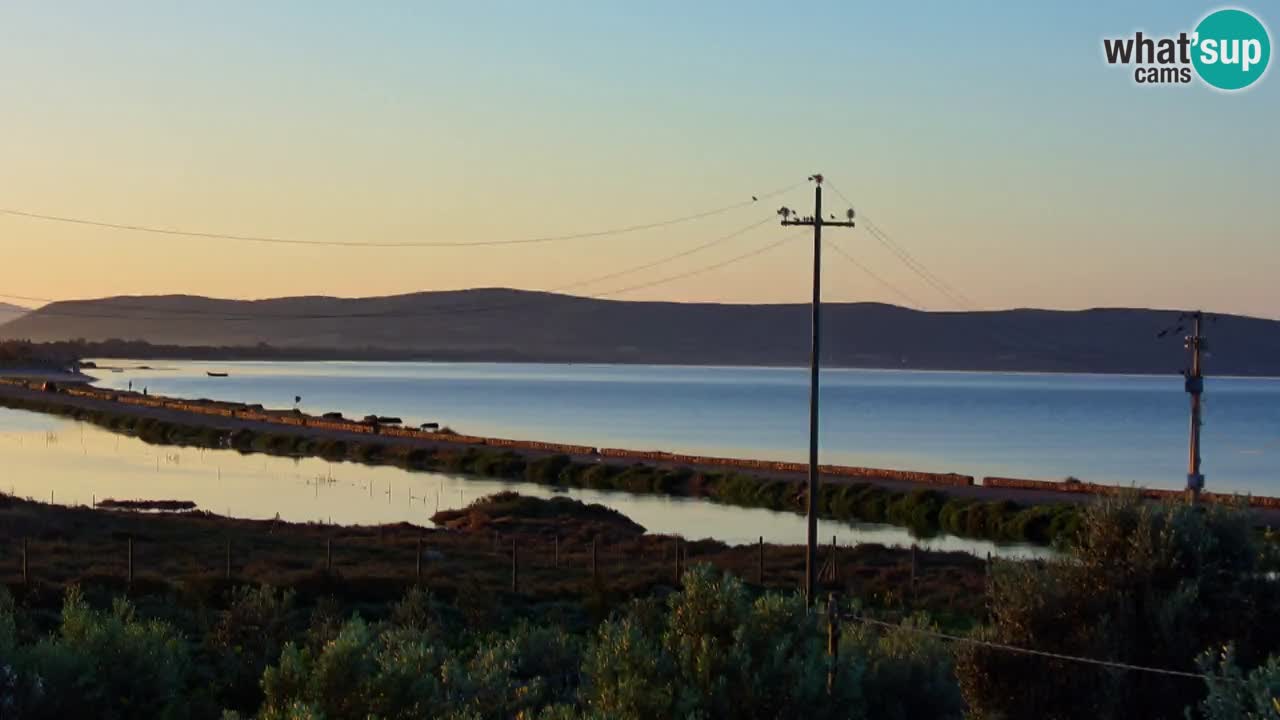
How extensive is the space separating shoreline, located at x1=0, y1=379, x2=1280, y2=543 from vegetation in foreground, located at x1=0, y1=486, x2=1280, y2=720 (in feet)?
78.3

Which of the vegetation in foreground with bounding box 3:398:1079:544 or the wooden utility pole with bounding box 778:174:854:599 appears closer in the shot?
the wooden utility pole with bounding box 778:174:854:599

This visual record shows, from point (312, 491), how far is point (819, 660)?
64.0 m

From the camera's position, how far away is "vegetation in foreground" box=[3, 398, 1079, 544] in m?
61.0

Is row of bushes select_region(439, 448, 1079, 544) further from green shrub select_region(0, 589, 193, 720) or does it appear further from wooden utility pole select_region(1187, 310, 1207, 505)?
green shrub select_region(0, 589, 193, 720)

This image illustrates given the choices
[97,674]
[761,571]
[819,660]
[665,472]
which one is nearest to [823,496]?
[665,472]

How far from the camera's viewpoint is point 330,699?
13.0 meters

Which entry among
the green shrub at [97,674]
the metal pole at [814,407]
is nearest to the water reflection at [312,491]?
the metal pole at [814,407]

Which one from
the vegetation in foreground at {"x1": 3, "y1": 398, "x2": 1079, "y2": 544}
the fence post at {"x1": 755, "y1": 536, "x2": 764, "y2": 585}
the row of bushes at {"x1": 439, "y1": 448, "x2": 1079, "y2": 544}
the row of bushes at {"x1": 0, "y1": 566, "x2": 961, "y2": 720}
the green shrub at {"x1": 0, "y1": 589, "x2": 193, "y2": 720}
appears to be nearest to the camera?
the row of bushes at {"x1": 0, "y1": 566, "x2": 961, "y2": 720}

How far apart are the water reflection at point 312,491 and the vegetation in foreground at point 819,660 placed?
3552cm

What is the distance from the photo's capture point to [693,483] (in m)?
79.8

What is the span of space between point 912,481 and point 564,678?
61.5m

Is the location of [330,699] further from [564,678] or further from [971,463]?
[971,463]

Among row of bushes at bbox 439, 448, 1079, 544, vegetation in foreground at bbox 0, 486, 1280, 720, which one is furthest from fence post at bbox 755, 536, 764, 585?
vegetation in foreground at bbox 0, 486, 1280, 720

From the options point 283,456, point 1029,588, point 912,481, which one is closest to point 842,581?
point 1029,588
